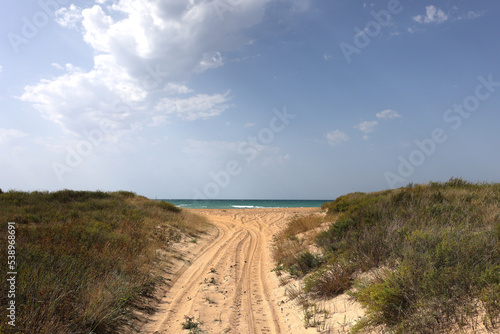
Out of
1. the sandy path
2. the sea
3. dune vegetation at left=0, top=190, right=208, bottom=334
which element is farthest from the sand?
the sea

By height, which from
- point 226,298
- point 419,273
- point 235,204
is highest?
point 419,273

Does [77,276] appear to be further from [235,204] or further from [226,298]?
[235,204]

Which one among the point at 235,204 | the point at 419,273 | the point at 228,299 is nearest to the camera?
the point at 419,273

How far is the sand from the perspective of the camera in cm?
521

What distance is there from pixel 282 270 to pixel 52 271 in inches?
244

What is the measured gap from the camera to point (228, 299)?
6.65m

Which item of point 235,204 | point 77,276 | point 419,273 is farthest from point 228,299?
point 235,204

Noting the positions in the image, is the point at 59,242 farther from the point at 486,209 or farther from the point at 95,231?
the point at 486,209

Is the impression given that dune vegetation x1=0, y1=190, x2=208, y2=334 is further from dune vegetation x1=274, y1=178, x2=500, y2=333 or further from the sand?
dune vegetation x1=274, y1=178, x2=500, y2=333

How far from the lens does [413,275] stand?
14.2ft

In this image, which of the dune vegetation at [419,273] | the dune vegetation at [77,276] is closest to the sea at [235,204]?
the dune vegetation at [77,276]

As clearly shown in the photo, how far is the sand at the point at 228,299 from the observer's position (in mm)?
5207

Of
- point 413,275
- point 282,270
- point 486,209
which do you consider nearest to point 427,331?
point 413,275

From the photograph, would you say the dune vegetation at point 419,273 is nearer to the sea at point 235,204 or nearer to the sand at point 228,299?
the sand at point 228,299
